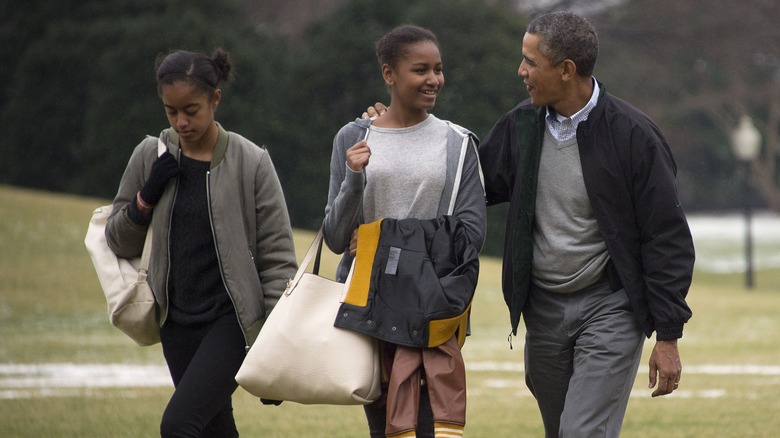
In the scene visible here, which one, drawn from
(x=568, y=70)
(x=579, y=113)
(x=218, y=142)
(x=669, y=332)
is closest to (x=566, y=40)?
(x=568, y=70)

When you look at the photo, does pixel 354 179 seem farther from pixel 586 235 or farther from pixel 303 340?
pixel 586 235

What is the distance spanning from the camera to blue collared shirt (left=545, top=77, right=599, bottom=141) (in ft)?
16.4

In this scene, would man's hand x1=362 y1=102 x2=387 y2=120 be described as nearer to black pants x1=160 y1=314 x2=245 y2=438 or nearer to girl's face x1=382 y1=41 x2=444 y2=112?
girl's face x1=382 y1=41 x2=444 y2=112

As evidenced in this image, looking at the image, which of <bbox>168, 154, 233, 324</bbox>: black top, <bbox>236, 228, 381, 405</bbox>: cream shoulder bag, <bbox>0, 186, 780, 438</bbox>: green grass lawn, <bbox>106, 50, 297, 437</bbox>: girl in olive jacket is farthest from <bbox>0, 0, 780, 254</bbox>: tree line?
<bbox>236, 228, 381, 405</bbox>: cream shoulder bag

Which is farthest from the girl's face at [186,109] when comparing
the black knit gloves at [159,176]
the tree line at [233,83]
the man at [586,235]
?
the tree line at [233,83]

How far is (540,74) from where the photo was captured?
498 centimetres

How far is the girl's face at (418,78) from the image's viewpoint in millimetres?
4859

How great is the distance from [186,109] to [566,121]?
148 centimetres

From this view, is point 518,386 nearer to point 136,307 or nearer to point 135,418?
point 135,418

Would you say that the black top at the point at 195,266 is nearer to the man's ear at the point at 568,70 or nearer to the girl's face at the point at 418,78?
the girl's face at the point at 418,78

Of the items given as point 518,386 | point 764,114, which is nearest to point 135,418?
point 518,386

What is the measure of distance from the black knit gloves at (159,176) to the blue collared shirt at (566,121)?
1470 mm

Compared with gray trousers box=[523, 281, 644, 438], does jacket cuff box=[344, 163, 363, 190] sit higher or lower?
higher

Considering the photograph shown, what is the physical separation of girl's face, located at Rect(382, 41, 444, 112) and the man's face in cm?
36
